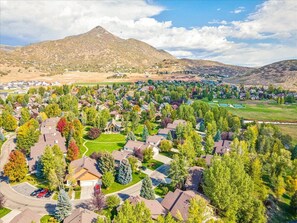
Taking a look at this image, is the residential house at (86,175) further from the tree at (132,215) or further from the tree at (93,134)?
the tree at (93,134)

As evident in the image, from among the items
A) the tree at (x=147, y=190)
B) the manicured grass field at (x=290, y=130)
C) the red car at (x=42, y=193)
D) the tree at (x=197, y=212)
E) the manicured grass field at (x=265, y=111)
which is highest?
the tree at (x=197, y=212)

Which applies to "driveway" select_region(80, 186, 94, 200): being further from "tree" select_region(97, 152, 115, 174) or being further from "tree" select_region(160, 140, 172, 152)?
"tree" select_region(160, 140, 172, 152)

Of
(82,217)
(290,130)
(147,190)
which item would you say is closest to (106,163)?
(147,190)

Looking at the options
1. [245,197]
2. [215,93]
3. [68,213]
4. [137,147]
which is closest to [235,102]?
[215,93]

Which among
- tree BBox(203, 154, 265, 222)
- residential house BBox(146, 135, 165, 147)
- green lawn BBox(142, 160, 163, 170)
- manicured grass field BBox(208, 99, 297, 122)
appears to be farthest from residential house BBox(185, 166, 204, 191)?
manicured grass field BBox(208, 99, 297, 122)

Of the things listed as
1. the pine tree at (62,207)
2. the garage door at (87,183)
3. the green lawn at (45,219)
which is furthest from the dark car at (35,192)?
the pine tree at (62,207)

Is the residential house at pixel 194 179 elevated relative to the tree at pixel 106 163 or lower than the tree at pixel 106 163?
lower

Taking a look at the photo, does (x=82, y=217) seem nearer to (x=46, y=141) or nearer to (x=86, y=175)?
(x=86, y=175)
